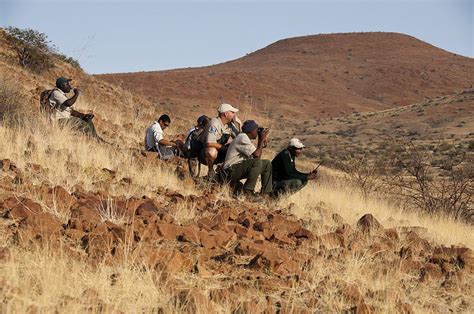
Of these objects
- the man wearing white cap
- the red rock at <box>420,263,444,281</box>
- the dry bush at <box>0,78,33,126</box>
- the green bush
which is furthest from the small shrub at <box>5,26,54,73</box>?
the red rock at <box>420,263,444,281</box>

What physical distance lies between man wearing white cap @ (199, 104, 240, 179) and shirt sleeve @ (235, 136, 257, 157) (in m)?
0.40

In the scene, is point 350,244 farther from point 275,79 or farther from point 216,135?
point 275,79

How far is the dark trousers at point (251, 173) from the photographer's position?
7203 mm

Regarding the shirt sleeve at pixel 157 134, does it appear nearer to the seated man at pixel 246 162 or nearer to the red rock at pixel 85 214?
the seated man at pixel 246 162

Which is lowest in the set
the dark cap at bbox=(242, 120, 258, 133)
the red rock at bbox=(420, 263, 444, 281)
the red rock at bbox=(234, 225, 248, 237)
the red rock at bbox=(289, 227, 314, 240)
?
the red rock at bbox=(420, 263, 444, 281)

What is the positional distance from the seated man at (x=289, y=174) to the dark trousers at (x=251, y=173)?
0.89 feet

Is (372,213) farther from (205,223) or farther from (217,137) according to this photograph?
(205,223)

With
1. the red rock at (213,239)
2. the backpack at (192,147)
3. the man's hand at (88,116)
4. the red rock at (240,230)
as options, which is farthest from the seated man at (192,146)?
the red rock at (213,239)

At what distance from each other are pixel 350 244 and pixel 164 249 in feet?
5.88

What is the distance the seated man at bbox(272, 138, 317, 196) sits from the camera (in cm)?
772

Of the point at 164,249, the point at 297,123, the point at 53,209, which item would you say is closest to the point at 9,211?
the point at 53,209

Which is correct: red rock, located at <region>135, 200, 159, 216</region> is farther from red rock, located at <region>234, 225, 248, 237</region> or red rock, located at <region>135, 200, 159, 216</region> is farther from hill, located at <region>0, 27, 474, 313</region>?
red rock, located at <region>234, 225, 248, 237</region>

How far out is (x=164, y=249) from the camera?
13.3 ft

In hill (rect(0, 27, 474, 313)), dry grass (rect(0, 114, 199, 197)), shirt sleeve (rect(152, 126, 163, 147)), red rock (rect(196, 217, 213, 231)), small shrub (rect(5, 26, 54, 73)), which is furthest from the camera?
small shrub (rect(5, 26, 54, 73))
